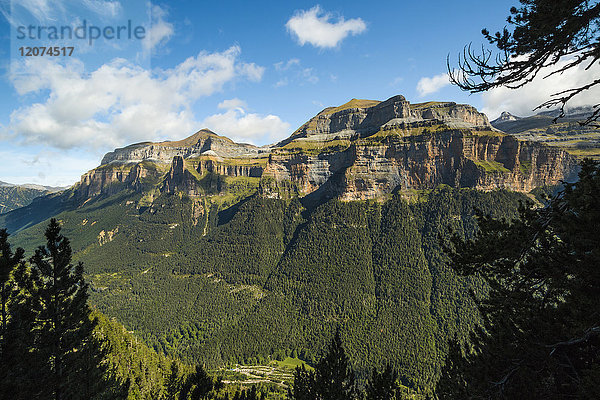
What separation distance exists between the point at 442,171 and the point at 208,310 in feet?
550

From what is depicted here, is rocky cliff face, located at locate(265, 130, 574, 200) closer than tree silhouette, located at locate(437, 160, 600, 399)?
No

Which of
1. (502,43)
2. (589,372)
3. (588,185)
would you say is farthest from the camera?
(502,43)

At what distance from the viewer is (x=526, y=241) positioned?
8.56 metres

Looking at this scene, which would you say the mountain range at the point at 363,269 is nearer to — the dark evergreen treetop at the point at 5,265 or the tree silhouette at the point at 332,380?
the tree silhouette at the point at 332,380

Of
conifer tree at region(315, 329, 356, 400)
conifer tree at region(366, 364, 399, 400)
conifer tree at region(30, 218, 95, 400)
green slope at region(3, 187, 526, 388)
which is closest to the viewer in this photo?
conifer tree at region(30, 218, 95, 400)

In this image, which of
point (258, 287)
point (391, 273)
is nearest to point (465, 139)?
point (391, 273)

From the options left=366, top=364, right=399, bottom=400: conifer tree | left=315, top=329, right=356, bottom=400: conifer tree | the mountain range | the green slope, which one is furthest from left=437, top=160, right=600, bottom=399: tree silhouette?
the green slope

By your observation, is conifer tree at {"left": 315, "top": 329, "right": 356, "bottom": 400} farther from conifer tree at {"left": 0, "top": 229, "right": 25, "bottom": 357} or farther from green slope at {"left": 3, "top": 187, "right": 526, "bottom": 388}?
green slope at {"left": 3, "top": 187, "right": 526, "bottom": 388}

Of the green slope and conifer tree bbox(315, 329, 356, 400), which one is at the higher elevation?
conifer tree bbox(315, 329, 356, 400)

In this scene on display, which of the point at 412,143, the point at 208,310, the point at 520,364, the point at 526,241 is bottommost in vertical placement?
the point at 208,310

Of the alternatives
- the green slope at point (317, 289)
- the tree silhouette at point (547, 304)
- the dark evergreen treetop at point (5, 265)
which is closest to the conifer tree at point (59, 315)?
the dark evergreen treetop at point (5, 265)

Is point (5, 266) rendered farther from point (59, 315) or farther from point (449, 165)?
point (449, 165)

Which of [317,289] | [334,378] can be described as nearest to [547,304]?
[334,378]

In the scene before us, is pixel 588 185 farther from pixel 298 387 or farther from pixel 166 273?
pixel 166 273
